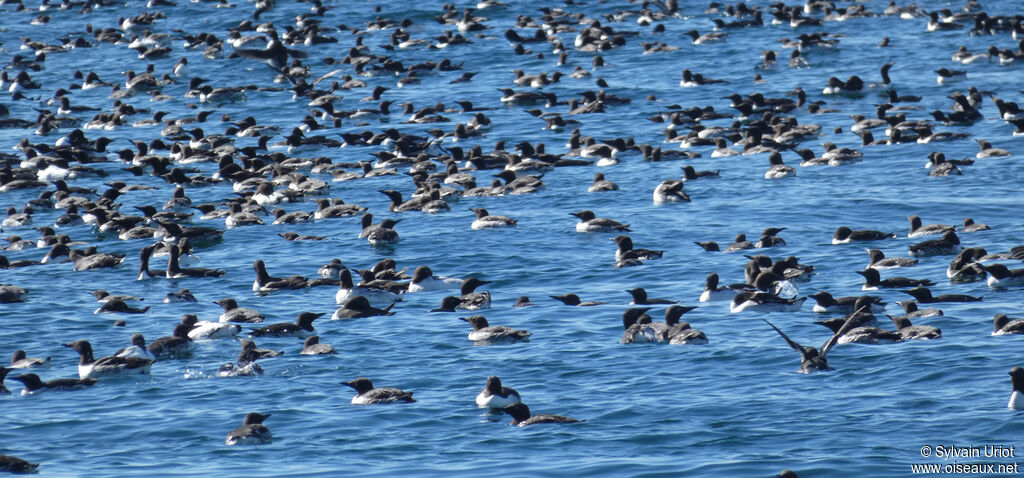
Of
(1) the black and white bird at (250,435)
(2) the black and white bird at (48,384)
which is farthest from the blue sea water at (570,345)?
(2) the black and white bird at (48,384)

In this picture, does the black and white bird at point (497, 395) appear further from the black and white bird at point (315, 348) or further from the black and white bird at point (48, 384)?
the black and white bird at point (48, 384)

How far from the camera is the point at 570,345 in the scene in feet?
80.0

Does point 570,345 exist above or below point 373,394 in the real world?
below

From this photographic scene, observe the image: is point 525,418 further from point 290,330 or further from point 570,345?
point 290,330

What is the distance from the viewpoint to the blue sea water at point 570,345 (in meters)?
18.8

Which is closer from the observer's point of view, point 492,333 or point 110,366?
point 110,366

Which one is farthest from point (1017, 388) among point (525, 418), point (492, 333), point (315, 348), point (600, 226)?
point (600, 226)

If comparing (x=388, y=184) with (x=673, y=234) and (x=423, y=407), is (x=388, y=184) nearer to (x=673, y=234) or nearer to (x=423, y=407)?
(x=673, y=234)

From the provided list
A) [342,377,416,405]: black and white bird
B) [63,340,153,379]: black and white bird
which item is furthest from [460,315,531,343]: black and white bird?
[63,340,153,379]: black and white bird

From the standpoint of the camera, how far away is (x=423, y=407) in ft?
68.8

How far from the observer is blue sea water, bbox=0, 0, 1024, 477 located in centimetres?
1875

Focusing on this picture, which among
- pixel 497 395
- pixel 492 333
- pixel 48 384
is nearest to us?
pixel 497 395

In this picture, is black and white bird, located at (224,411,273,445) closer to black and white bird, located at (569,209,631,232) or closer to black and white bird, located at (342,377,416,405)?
black and white bird, located at (342,377,416,405)

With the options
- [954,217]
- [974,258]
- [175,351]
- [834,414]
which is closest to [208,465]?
[175,351]
